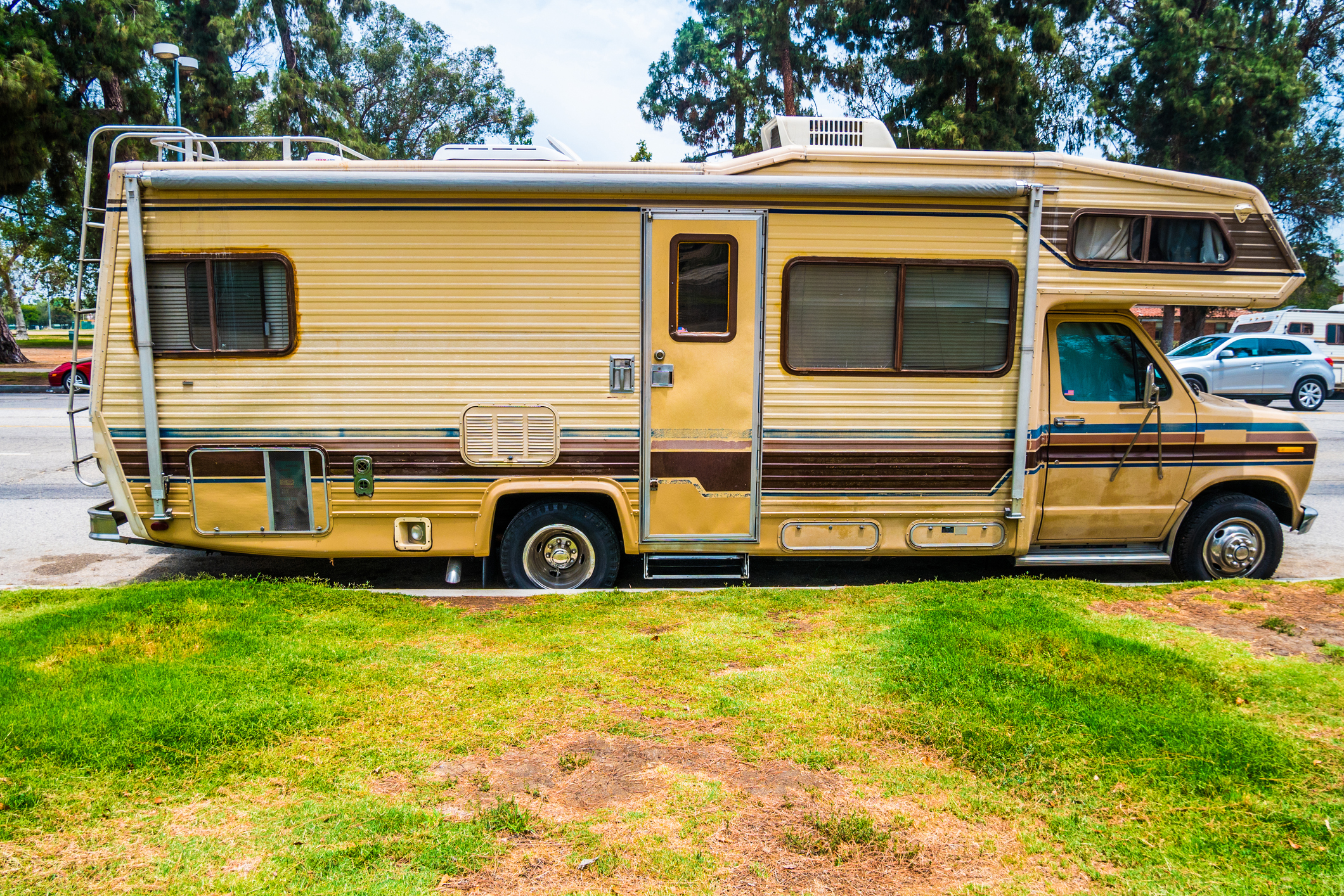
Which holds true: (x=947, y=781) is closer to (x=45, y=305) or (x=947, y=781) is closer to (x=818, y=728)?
(x=818, y=728)

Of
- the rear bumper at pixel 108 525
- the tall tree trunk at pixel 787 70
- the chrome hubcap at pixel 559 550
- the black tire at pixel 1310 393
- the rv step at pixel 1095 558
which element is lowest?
the rv step at pixel 1095 558

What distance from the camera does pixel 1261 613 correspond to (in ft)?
18.8

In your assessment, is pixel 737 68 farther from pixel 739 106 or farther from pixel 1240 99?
pixel 1240 99

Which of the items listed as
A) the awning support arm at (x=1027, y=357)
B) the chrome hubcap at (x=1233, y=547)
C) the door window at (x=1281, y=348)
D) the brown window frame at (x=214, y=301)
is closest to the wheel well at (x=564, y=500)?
the brown window frame at (x=214, y=301)

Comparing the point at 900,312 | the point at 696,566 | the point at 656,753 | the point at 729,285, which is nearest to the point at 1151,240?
the point at 900,312

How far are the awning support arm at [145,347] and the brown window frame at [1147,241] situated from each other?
632 centimetres

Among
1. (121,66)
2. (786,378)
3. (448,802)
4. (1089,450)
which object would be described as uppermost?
(121,66)

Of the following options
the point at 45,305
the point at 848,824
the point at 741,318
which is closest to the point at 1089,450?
the point at 741,318

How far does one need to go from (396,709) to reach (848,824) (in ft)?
7.20

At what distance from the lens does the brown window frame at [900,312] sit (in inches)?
249

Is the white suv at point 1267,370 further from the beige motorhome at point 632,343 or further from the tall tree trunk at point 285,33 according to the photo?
the tall tree trunk at point 285,33

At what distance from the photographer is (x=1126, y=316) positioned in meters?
6.70

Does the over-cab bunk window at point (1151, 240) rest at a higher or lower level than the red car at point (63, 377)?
higher

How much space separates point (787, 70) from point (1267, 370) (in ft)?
60.6
